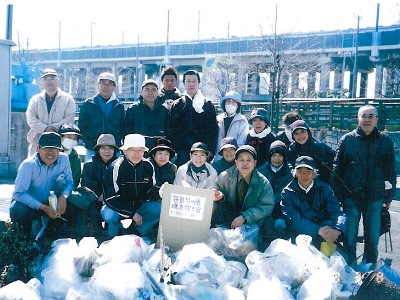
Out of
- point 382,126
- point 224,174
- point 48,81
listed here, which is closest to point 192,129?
point 224,174

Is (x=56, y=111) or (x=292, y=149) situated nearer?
(x=292, y=149)

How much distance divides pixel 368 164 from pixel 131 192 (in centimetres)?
266

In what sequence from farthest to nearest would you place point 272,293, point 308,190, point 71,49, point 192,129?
point 71,49 < point 192,129 < point 308,190 < point 272,293

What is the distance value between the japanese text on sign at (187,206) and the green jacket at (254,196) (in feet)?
1.51

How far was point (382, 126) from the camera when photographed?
14.5m

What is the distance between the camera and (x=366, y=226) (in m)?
5.01

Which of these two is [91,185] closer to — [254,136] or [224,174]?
[224,174]

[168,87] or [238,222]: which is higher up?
[168,87]

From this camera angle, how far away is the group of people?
473 cm

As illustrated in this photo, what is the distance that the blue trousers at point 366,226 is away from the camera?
4949 mm

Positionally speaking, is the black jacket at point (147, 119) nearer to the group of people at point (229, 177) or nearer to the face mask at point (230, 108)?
the group of people at point (229, 177)

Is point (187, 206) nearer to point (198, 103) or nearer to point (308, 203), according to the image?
point (308, 203)

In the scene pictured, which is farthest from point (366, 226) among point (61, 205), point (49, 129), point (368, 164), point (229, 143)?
point (49, 129)

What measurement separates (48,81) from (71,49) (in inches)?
1948
